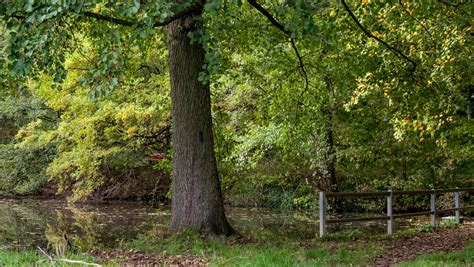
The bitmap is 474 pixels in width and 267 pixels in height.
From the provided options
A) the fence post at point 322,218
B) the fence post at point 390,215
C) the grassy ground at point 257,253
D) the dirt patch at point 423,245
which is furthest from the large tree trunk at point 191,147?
the fence post at point 390,215

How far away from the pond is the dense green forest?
1.48 metres

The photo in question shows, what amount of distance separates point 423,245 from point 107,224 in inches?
429

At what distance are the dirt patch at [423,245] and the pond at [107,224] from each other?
2.34 meters

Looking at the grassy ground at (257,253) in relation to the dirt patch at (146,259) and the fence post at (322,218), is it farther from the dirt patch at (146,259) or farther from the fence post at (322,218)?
the fence post at (322,218)

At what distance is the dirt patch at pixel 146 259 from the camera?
7.08 m

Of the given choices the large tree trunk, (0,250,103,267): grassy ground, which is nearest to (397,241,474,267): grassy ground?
the large tree trunk

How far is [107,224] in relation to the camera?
17469 mm

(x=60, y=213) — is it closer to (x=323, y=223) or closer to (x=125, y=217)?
(x=125, y=217)

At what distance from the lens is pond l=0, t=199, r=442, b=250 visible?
43.6 ft

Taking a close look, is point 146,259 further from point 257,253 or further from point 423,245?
point 423,245

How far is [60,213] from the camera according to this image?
21.8 metres

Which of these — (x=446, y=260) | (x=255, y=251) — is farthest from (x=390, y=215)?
(x=255, y=251)

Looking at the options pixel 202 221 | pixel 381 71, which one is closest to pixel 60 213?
pixel 202 221

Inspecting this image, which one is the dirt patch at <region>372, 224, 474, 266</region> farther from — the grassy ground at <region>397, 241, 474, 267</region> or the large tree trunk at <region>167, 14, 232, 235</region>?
the large tree trunk at <region>167, 14, 232, 235</region>
